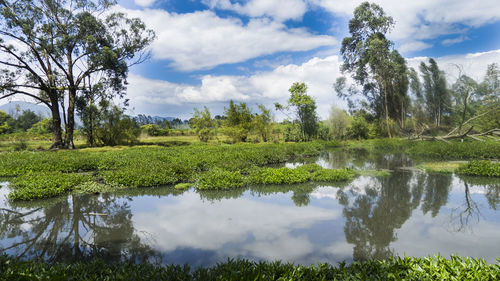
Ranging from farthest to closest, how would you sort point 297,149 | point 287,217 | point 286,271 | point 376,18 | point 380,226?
1. point 376,18
2. point 297,149
3. point 287,217
4. point 380,226
5. point 286,271

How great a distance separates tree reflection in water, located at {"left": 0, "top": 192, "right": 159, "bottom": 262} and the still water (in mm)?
20

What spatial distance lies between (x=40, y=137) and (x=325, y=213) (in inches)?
1612

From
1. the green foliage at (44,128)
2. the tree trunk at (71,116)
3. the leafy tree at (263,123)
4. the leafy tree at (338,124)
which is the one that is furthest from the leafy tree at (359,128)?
the green foliage at (44,128)

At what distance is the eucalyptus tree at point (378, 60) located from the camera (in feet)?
94.4

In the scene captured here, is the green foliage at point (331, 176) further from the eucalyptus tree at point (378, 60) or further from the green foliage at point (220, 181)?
the eucalyptus tree at point (378, 60)

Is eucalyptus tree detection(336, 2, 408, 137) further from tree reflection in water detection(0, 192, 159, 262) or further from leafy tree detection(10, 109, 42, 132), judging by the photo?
leafy tree detection(10, 109, 42, 132)

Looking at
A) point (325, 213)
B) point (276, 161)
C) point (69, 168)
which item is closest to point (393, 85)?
point (276, 161)

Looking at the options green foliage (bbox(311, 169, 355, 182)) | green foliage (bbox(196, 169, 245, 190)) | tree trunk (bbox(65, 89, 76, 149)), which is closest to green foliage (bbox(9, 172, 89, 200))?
green foliage (bbox(196, 169, 245, 190))

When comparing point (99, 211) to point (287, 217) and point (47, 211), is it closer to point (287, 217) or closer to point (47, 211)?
point (47, 211)

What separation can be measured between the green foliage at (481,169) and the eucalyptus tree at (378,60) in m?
19.4

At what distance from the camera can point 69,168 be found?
1165cm

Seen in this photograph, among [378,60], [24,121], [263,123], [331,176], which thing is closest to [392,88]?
[378,60]

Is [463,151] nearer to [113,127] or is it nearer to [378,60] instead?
[378,60]

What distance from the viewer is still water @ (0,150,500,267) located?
4375 millimetres
